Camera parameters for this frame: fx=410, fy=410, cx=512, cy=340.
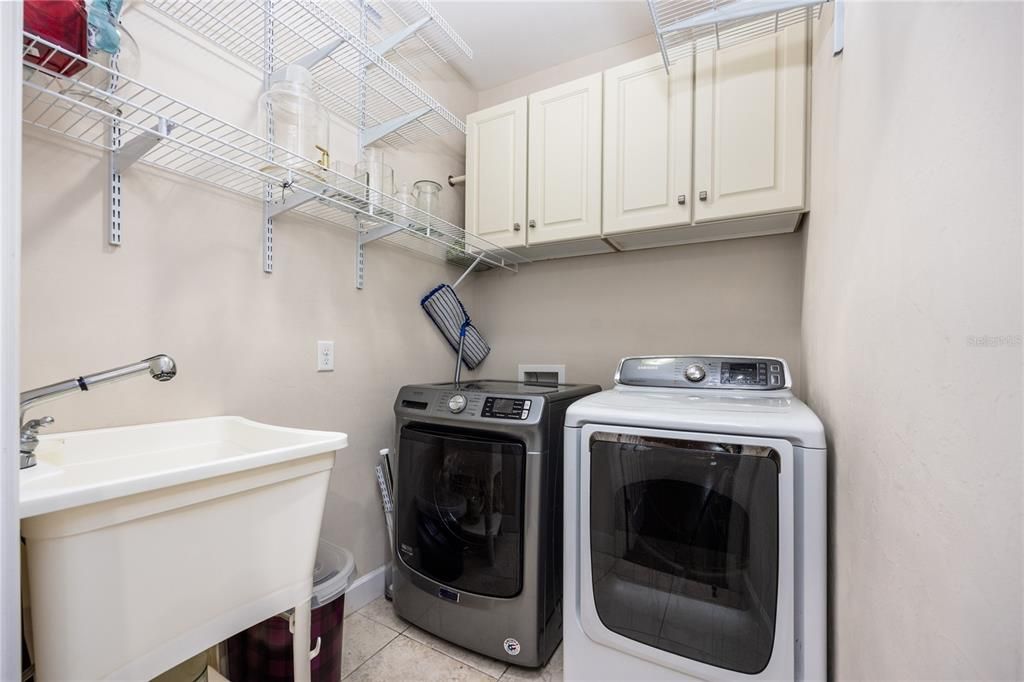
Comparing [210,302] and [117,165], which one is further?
[210,302]

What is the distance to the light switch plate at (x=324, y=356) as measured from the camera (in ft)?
5.37

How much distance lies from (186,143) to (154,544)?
0.98m

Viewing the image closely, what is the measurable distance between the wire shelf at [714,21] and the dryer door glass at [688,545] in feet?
4.51

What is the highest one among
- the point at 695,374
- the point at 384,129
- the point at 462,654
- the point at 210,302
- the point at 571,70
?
the point at 571,70

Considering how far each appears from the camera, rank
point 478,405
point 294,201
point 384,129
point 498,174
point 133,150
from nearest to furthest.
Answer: point 133,150 < point 294,201 < point 478,405 < point 384,129 < point 498,174

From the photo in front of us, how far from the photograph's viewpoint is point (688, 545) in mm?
1146

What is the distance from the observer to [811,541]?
1.02m

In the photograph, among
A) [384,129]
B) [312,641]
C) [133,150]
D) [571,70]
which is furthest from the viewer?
[571,70]

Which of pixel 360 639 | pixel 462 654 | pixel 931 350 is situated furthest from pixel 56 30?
pixel 462 654

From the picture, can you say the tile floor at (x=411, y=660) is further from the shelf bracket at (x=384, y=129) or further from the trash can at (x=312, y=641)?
the shelf bracket at (x=384, y=129)

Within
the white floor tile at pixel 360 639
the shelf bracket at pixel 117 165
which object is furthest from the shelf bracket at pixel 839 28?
the white floor tile at pixel 360 639

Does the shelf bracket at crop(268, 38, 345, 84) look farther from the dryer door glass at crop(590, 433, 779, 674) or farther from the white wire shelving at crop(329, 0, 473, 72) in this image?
the dryer door glass at crop(590, 433, 779, 674)

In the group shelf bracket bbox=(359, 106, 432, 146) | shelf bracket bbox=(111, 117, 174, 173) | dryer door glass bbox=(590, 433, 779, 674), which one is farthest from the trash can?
shelf bracket bbox=(359, 106, 432, 146)

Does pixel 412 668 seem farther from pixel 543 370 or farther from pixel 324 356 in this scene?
pixel 543 370
